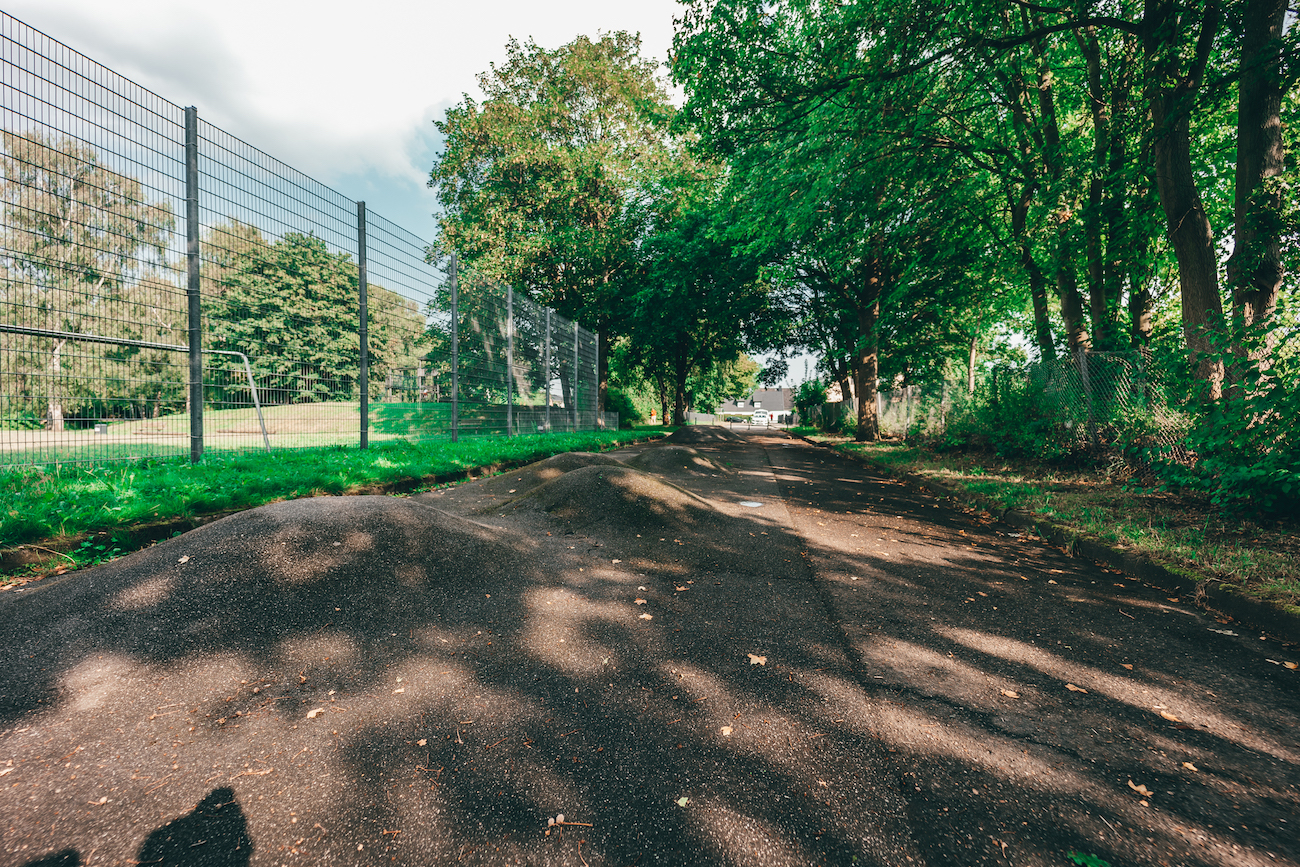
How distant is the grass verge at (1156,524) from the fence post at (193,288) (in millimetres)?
8740

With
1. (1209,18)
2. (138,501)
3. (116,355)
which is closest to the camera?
(138,501)

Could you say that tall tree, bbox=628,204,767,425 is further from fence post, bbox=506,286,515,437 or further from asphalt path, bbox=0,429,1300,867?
asphalt path, bbox=0,429,1300,867

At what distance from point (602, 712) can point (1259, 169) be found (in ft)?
27.8

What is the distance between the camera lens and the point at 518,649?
106 inches

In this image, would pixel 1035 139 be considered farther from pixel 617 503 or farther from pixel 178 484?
pixel 178 484

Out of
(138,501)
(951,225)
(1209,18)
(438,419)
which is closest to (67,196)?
(138,501)

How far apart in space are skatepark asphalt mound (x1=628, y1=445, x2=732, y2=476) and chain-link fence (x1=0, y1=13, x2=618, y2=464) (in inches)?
165

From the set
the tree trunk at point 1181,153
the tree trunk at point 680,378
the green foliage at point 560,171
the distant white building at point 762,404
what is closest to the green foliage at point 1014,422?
the tree trunk at point 1181,153

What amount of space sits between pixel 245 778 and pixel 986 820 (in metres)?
2.34

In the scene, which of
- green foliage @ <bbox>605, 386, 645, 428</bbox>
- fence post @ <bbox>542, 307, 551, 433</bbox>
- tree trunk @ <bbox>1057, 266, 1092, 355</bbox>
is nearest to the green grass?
fence post @ <bbox>542, 307, 551, 433</bbox>

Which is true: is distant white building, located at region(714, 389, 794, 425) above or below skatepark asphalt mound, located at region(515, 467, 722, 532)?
above

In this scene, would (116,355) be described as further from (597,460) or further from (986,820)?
(986,820)

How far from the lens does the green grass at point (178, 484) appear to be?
357 centimetres

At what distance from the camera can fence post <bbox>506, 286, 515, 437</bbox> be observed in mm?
11961
